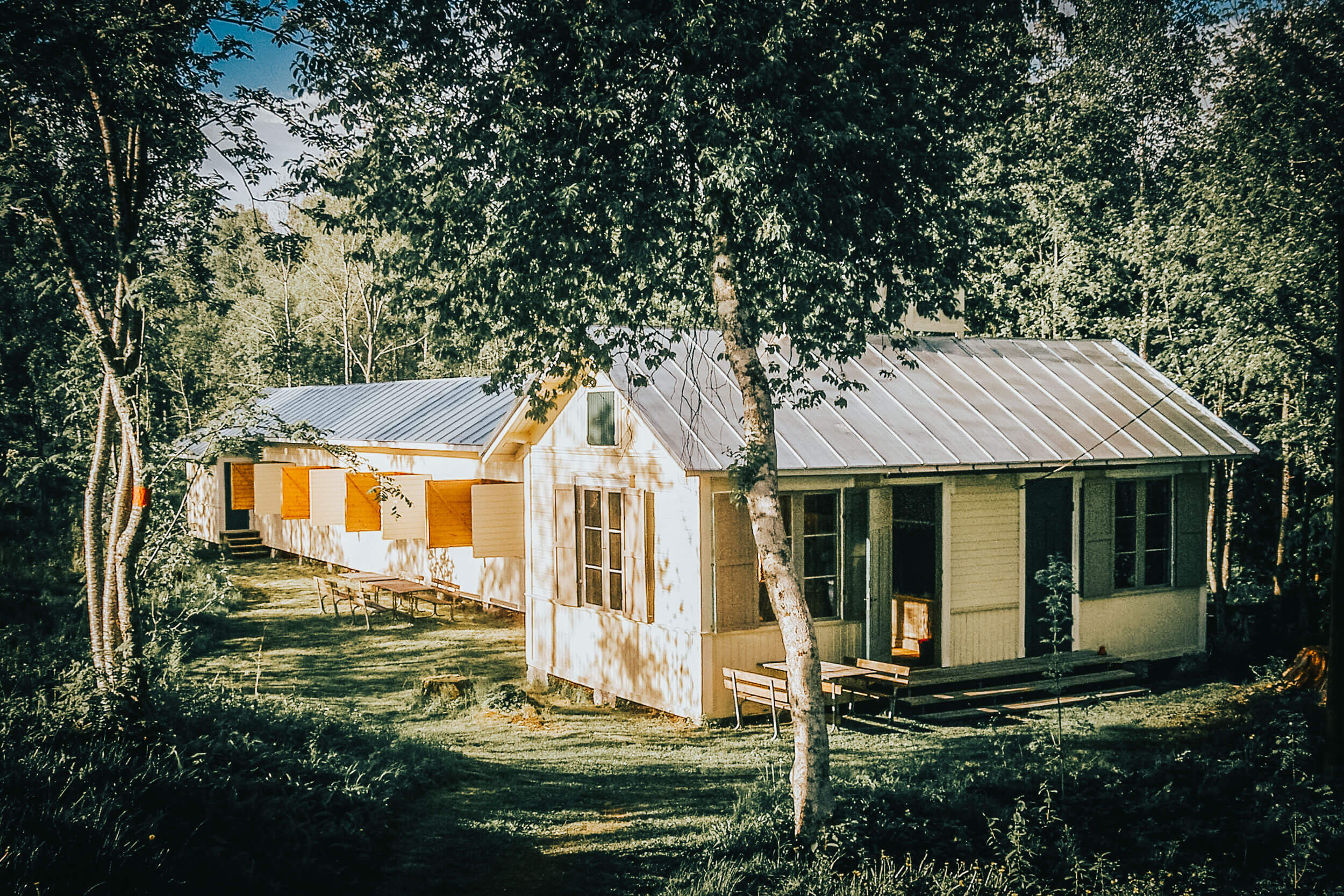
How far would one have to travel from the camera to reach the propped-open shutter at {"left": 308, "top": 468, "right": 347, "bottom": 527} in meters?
19.2

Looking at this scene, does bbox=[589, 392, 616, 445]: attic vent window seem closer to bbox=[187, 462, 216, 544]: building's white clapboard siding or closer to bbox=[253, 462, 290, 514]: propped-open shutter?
bbox=[253, 462, 290, 514]: propped-open shutter

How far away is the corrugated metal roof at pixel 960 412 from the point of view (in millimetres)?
11477

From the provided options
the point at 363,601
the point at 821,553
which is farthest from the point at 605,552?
the point at 363,601

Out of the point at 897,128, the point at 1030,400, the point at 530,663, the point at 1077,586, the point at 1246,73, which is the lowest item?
the point at 530,663

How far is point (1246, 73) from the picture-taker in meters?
14.4

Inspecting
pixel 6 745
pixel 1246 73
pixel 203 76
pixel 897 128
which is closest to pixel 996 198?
pixel 897 128

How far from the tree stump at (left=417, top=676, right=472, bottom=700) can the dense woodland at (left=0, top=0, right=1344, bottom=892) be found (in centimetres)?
351

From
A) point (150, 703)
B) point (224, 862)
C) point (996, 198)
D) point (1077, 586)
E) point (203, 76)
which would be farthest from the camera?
point (1077, 586)

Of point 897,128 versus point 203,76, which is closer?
point 897,128

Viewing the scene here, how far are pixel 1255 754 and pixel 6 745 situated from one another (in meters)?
10.0

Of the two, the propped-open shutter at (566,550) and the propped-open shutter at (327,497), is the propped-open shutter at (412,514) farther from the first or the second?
the propped-open shutter at (566,550)

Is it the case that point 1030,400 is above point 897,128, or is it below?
below

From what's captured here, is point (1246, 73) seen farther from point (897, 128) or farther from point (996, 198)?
point (897, 128)

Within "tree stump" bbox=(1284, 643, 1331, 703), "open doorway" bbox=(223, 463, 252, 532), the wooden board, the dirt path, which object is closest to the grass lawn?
the dirt path
